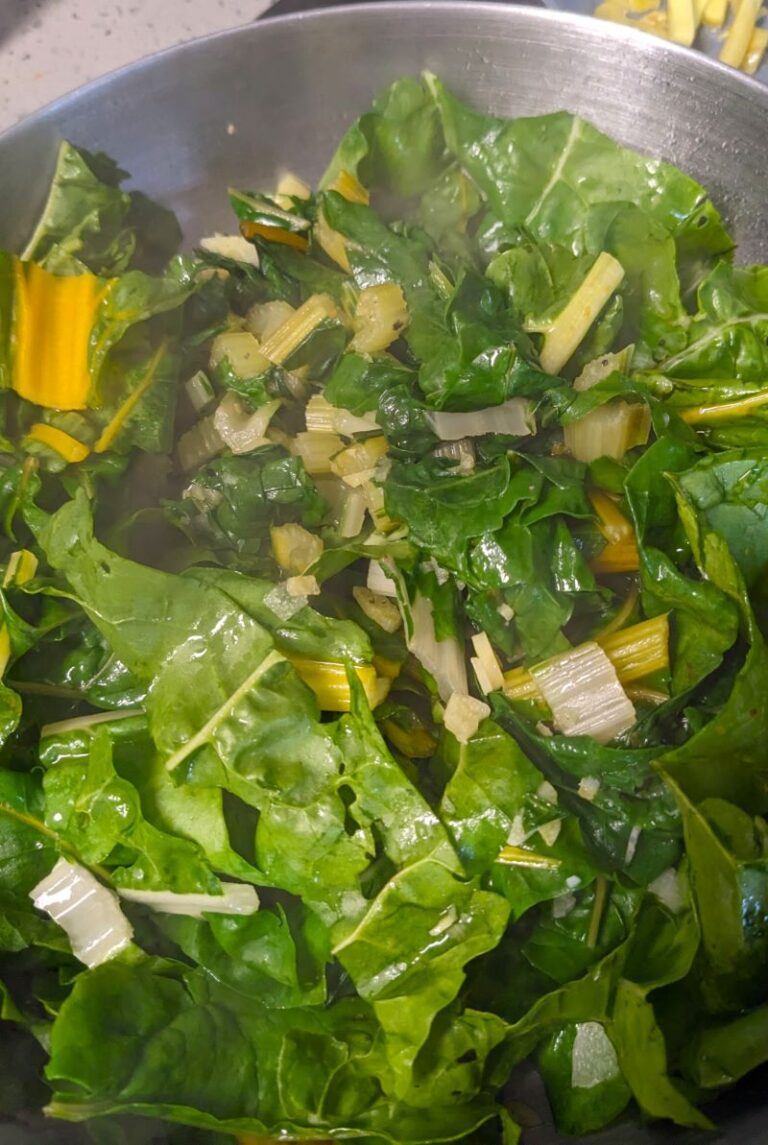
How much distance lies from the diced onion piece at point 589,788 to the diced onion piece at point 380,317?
866 millimetres

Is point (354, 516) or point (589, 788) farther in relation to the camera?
point (354, 516)

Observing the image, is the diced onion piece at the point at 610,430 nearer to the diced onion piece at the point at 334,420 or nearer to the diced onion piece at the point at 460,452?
the diced onion piece at the point at 460,452

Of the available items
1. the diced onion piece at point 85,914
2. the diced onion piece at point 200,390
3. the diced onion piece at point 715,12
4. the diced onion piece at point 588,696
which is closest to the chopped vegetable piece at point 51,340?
the diced onion piece at point 200,390

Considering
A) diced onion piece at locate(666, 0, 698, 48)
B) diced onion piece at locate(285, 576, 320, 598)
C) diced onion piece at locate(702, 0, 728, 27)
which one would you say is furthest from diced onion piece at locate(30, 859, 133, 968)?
diced onion piece at locate(702, 0, 728, 27)

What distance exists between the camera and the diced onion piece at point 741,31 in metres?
2.21

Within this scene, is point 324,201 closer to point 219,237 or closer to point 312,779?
point 219,237

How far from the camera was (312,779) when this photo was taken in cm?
141

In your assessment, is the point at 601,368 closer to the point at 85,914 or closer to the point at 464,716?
the point at 464,716

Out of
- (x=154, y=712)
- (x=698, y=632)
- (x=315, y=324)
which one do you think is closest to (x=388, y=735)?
(x=154, y=712)

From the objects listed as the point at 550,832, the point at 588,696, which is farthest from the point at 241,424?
the point at 550,832

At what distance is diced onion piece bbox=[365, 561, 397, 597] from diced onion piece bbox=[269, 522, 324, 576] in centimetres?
10

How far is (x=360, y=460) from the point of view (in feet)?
5.48

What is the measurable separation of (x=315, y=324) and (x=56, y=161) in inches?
25.4

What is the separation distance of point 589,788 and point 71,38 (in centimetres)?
226
